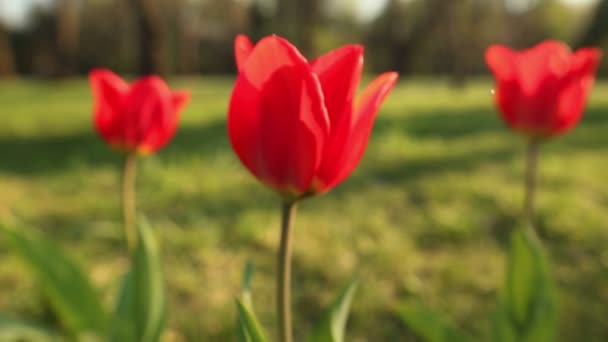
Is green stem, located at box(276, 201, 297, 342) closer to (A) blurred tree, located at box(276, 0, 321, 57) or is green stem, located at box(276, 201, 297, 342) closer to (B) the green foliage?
(B) the green foliage

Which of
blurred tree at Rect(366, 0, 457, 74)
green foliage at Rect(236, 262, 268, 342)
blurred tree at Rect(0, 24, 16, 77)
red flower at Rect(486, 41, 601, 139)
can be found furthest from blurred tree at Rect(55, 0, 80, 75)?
green foliage at Rect(236, 262, 268, 342)

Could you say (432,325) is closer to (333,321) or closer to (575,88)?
(333,321)

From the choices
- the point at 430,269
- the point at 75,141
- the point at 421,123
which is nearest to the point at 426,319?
the point at 430,269

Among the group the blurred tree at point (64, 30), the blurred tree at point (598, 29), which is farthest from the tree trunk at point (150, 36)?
the blurred tree at point (598, 29)

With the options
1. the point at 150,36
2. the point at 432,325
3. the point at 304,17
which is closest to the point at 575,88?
the point at 432,325

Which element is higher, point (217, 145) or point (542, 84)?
point (542, 84)

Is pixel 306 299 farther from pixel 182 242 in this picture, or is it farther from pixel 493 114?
pixel 493 114
